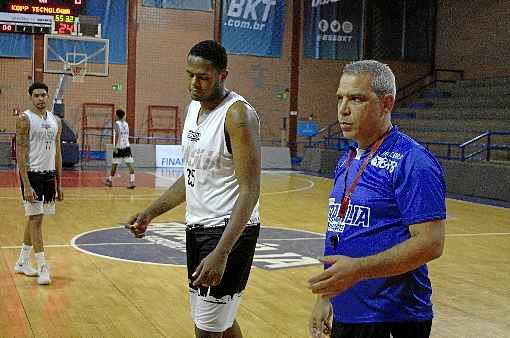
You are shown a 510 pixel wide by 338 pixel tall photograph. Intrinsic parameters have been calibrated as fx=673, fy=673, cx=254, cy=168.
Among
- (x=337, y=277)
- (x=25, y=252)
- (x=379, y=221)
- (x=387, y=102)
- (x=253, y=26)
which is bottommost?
(x=25, y=252)

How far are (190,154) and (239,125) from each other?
354 millimetres

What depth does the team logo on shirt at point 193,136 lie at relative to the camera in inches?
142

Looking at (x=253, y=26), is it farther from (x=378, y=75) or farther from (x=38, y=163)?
(x=378, y=75)

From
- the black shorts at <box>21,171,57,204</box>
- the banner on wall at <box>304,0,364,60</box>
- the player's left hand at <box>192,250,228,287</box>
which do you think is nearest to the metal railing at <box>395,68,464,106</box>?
the banner on wall at <box>304,0,364,60</box>

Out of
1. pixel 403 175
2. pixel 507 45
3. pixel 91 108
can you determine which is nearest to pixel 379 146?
pixel 403 175

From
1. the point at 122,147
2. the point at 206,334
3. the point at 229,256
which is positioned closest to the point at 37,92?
the point at 229,256

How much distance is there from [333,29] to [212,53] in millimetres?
24939

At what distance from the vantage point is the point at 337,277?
2.15 m

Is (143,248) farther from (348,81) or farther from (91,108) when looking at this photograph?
(91,108)

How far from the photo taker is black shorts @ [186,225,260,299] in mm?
3566

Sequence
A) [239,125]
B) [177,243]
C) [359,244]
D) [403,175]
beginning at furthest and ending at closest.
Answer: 1. [177,243]
2. [239,125]
3. [359,244]
4. [403,175]

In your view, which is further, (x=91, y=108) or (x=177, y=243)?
(x=91, y=108)

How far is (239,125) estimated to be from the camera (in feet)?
11.4

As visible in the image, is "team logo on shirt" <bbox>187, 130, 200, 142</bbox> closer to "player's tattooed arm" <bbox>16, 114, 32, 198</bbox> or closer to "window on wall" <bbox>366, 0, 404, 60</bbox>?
"player's tattooed arm" <bbox>16, 114, 32, 198</bbox>
